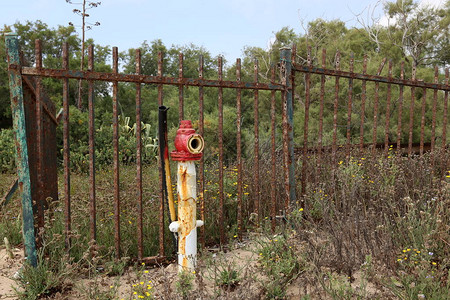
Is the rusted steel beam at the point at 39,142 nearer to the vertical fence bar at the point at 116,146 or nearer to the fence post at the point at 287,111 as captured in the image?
the vertical fence bar at the point at 116,146

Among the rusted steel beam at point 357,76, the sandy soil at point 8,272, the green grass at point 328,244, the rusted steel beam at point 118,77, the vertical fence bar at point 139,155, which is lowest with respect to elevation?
the sandy soil at point 8,272

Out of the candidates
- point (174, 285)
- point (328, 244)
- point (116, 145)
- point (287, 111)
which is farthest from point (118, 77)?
point (328, 244)

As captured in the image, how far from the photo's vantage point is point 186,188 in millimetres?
3598

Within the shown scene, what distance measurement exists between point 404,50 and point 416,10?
2.96m

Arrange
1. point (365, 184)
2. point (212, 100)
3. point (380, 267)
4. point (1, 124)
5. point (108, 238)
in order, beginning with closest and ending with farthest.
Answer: point (380, 267), point (108, 238), point (365, 184), point (1, 124), point (212, 100)

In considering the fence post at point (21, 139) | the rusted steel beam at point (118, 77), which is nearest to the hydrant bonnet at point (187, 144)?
the rusted steel beam at point (118, 77)

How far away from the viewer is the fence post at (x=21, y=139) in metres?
3.46

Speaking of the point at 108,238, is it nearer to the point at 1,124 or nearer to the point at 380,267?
the point at 380,267

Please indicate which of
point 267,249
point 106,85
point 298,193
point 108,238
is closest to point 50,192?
point 108,238

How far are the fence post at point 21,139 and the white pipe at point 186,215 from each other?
1.24 m

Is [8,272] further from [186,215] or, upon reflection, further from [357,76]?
[357,76]

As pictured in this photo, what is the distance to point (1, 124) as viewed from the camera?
1705 cm

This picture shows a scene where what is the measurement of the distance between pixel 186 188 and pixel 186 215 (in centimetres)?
24

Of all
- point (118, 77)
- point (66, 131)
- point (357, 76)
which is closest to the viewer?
point (66, 131)
